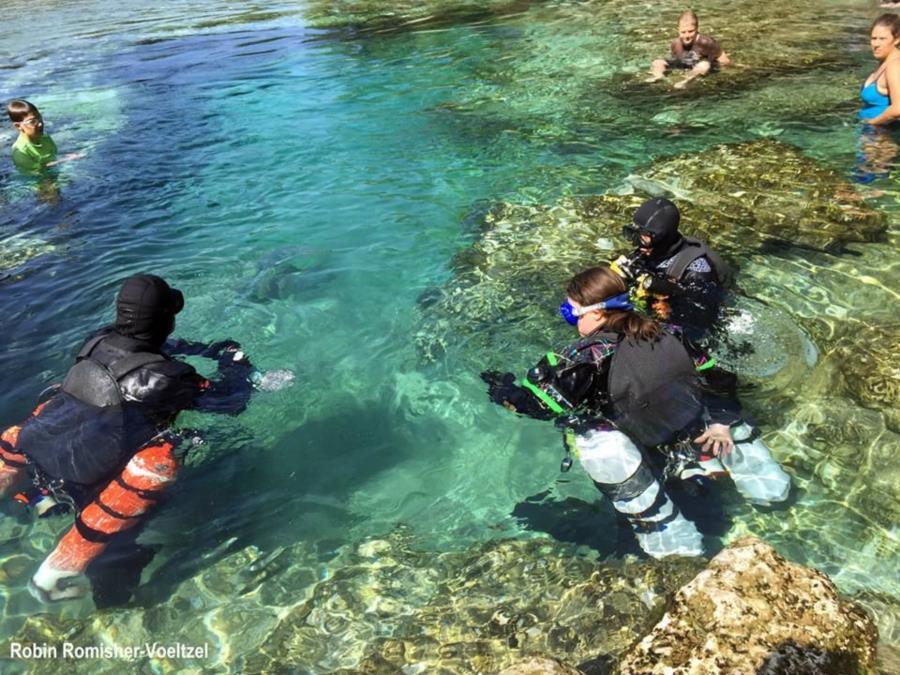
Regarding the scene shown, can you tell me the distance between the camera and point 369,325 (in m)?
6.17

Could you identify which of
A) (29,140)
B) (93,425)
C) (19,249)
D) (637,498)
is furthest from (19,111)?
(637,498)

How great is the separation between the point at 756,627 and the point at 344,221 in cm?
686

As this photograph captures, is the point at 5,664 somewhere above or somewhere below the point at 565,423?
below

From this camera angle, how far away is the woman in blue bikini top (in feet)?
25.8

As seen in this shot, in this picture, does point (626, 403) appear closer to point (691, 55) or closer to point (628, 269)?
point (628, 269)

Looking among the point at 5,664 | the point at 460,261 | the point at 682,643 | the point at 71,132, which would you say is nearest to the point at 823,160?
the point at 460,261

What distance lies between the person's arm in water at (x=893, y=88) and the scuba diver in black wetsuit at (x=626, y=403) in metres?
6.85

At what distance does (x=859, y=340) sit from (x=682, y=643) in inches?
151

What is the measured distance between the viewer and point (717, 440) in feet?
12.7

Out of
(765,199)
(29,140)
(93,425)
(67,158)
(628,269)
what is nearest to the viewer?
(93,425)

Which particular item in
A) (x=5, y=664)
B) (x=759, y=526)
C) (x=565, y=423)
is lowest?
(x=759, y=526)

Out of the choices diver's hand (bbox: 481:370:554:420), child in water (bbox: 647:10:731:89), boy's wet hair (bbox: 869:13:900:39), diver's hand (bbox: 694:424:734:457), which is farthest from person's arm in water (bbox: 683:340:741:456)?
child in water (bbox: 647:10:731:89)

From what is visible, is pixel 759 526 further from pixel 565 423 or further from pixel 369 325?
pixel 369 325

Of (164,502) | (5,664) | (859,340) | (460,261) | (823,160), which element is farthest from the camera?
(823,160)
